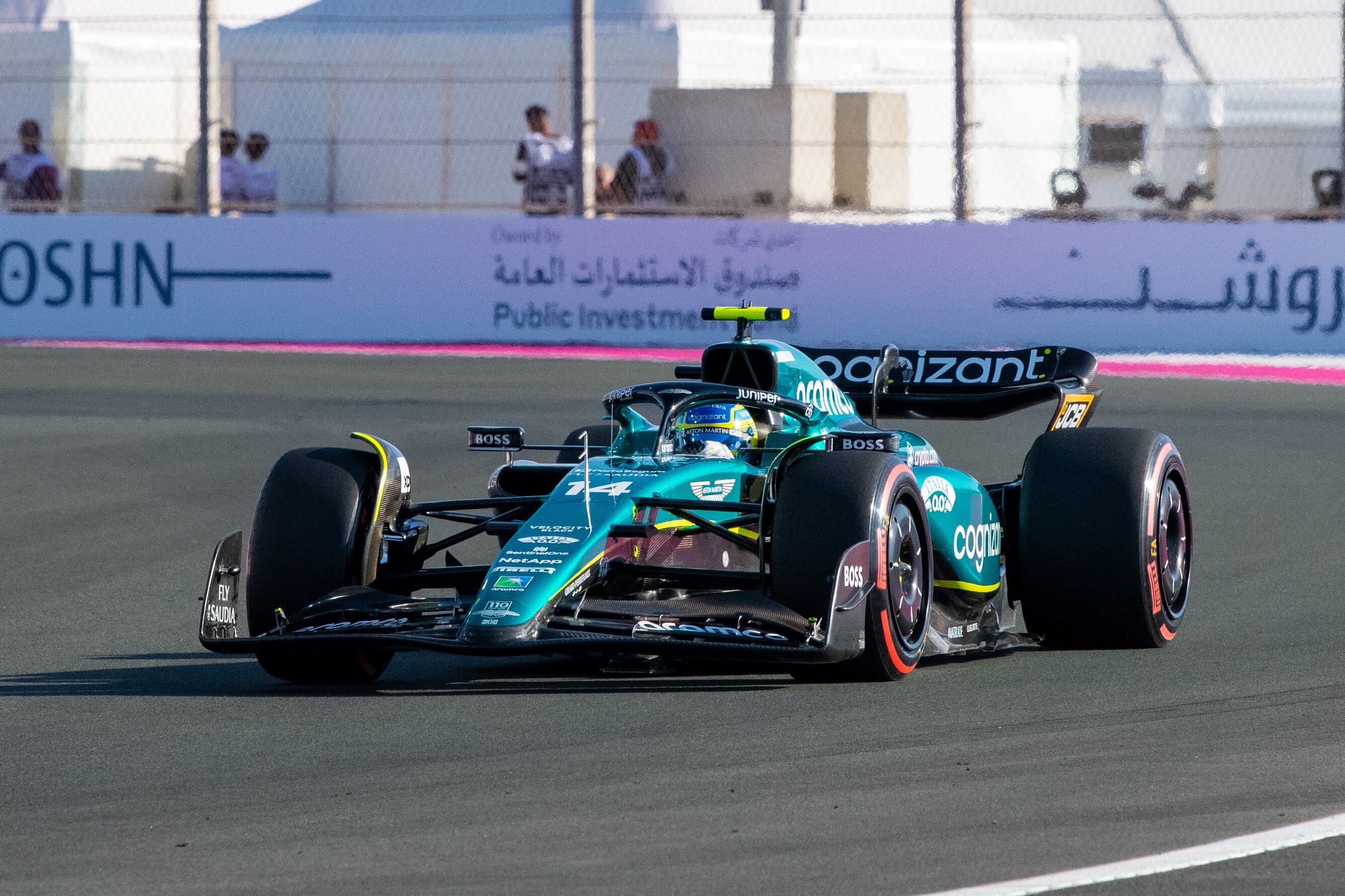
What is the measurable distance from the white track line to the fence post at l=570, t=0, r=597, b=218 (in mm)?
16573

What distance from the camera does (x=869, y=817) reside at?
497cm

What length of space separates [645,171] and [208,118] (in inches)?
170

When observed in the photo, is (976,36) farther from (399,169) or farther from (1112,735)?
(1112,735)

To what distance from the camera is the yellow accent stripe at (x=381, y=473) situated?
287 inches

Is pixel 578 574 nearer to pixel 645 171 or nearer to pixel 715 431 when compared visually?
pixel 715 431

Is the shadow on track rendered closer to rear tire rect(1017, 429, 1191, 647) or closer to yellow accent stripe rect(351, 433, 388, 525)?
yellow accent stripe rect(351, 433, 388, 525)

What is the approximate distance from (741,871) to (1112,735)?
6.04 ft

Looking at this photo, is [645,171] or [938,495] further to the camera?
[645,171]

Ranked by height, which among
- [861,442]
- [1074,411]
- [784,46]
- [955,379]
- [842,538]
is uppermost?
[784,46]

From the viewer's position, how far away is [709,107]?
2247 cm

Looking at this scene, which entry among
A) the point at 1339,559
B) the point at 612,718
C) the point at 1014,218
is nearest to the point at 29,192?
the point at 1014,218

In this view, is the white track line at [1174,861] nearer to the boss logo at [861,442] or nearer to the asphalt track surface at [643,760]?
the asphalt track surface at [643,760]

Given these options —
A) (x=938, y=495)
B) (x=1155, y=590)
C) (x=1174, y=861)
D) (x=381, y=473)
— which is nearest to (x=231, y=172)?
(x=381, y=473)

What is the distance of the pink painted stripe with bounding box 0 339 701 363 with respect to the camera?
20.2 meters
